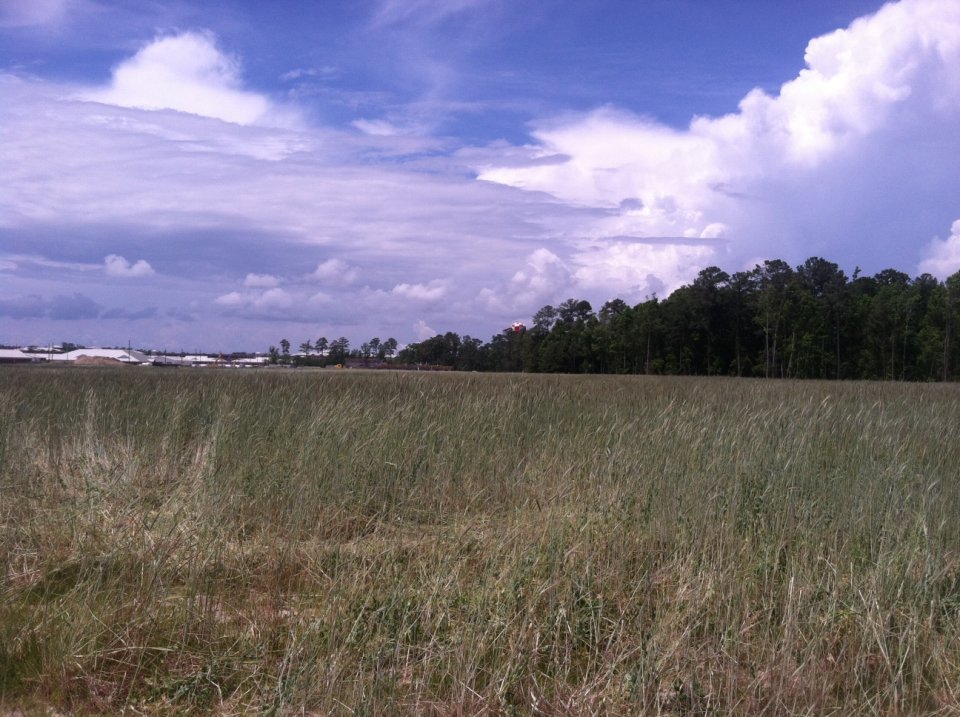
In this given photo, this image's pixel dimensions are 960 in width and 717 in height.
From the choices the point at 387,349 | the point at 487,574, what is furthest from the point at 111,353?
the point at 487,574

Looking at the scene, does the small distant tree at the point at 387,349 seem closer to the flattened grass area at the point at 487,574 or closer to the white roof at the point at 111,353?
the white roof at the point at 111,353

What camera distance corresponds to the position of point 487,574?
14.8ft

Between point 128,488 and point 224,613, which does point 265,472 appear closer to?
point 128,488

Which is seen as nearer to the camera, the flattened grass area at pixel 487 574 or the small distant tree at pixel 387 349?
the flattened grass area at pixel 487 574

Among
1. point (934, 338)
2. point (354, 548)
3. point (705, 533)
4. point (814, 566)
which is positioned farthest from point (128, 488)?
point (934, 338)

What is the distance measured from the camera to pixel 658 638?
372 centimetres

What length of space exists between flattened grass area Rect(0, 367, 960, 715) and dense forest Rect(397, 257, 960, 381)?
4745cm

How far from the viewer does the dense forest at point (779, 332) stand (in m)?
51.2

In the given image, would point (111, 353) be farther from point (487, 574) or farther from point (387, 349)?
point (487, 574)

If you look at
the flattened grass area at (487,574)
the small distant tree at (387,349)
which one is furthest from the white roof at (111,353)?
the flattened grass area at (487,574)

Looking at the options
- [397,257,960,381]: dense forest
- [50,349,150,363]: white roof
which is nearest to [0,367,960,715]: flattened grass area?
[397,257,960,381]: dense forest

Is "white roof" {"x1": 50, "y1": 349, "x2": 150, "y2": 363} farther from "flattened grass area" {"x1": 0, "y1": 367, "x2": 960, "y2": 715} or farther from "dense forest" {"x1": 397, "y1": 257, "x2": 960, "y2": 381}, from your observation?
"flattened grass area" {"x1": 0, "y1": 367, "x2": 960, "y2": 715}

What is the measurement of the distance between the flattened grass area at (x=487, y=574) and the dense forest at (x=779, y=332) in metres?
47.4

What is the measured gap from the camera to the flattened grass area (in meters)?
3.57
